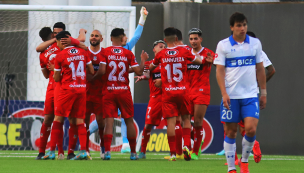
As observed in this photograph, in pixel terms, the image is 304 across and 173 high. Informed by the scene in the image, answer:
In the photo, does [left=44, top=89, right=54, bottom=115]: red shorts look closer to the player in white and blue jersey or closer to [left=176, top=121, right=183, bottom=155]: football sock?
[left=176, top=121, right=183, bottom=155]: football sock

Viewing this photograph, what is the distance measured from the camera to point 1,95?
1170cm

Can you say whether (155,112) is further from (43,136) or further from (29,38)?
(29,38)

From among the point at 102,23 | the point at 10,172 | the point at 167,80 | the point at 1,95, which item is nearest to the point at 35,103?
the point at 1,95

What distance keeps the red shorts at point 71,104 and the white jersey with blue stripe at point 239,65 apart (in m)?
2.69

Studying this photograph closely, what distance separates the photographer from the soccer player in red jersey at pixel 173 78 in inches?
288

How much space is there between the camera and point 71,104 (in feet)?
23.0

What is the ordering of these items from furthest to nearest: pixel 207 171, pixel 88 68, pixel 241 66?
1. pixel 88 68
2. pixel 207 171
3. pixel 241 66

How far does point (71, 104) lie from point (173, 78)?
5.44 ft

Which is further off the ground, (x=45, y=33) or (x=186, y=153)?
(x=45, y=33)

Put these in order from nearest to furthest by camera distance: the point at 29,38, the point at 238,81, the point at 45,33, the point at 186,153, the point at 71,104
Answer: the point at 238,81 → the point at 71,104 → the point at 186,153 → the point at 45,33 → the point at 29,38

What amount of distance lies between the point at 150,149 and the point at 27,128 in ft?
9.49

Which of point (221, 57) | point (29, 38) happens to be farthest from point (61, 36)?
point (29, 38)

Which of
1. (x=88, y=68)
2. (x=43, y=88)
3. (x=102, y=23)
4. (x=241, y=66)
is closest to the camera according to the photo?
(x=241, y=66)

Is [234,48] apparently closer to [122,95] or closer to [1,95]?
[122,95]
